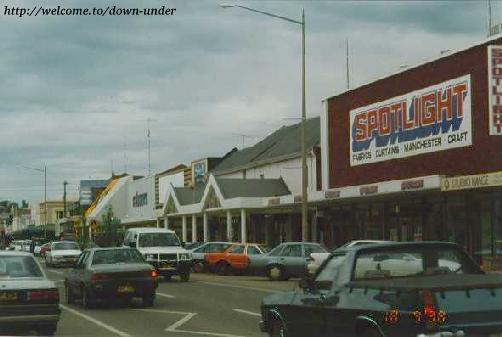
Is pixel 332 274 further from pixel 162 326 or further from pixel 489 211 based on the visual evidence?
pixel 489 211

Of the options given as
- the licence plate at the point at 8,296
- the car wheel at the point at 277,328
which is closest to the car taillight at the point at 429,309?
the car wheel at the point at 277,328

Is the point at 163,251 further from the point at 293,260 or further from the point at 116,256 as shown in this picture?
the point at 116,256

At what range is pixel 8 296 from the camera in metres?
13.5

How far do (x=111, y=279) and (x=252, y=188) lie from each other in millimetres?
31748

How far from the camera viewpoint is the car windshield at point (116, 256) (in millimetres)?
21422

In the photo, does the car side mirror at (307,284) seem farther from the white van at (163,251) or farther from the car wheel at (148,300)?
the white van at (163,251)

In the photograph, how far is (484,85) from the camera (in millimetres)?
31172

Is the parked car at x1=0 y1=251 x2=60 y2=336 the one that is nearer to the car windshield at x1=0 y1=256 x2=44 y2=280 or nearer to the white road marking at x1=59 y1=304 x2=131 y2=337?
the car windshield at x1=0 y1=256 x2=44 y2=280

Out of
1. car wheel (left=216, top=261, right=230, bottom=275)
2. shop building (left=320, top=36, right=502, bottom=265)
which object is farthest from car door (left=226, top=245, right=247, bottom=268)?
shop building (left=320, top=36, right=502, bottom=265)

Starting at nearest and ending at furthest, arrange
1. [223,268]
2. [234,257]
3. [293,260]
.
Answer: [293,260] < [234,257] < [223,268]

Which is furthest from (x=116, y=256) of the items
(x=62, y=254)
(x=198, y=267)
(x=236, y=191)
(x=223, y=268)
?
(x=236, y=191)

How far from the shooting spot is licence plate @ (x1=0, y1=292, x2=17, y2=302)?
1345cm

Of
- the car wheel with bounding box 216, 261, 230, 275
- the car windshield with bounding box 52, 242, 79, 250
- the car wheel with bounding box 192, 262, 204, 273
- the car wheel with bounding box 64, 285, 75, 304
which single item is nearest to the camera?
the car wheel with bounding box 64, 285, 75, 304

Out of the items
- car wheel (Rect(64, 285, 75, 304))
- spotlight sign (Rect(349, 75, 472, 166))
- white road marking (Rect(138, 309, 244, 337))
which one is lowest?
white road marking (Rect(138, 309, 244, 337))
